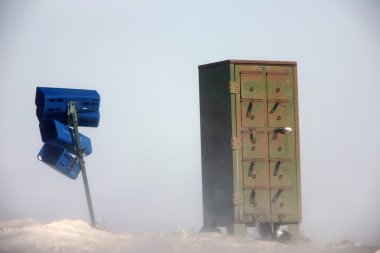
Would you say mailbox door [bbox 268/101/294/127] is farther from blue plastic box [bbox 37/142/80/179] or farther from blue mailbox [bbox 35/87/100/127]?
blue plastic box [bbox 37/142/80/179]

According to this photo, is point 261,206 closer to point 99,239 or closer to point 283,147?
point 283,147

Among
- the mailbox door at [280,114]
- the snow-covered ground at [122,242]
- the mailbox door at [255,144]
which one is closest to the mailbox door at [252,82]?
the mailbox door at [280,114]

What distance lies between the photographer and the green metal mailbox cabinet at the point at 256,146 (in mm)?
14727

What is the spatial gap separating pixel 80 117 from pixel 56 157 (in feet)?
3.27

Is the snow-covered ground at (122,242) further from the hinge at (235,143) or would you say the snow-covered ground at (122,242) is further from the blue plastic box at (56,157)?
the hinge at (235,143)

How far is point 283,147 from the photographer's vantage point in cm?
1510

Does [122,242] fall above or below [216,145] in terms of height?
below

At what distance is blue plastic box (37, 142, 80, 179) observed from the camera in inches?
584

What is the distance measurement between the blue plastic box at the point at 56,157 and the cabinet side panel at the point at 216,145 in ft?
9.27

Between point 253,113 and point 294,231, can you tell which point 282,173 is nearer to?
point 294,231

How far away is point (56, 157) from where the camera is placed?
14.9 m

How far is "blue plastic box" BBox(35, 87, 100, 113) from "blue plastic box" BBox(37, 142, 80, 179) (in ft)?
2.35

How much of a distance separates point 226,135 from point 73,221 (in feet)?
10.9

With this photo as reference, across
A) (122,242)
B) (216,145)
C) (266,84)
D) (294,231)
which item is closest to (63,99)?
(216,145)
